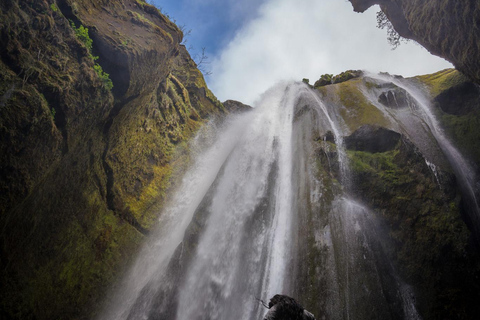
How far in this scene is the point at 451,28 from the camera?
25.8ft

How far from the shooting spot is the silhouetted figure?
322 cm

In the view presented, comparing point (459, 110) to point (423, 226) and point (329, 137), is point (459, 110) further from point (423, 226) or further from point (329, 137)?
point (423, 226)

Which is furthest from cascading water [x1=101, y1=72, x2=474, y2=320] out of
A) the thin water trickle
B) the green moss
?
the green moss

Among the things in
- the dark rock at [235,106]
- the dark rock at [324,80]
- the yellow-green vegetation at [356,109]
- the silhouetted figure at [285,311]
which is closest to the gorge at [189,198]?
the yellow-green vegetation at [356,109]

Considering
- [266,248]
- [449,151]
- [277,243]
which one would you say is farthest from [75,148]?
[449,151]

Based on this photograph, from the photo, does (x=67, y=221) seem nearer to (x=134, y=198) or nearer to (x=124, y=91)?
(x=134, y=198)

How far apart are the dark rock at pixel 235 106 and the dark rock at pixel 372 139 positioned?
13.5 m

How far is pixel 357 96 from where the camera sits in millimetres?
15734

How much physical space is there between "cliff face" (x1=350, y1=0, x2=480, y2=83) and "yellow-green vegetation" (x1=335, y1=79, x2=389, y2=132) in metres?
3.48

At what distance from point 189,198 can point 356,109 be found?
11069 millimetres

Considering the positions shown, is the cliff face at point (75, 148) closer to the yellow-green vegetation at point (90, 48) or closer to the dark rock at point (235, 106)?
the yellow-green vegetation at point (90, 48)

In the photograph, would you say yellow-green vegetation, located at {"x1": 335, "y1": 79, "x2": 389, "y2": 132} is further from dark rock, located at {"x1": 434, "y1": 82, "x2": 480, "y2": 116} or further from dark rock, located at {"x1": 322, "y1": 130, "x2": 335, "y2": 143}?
dark rock, located at {"x1": 434, "y1": 82, "x2": 480, "y2": 116}

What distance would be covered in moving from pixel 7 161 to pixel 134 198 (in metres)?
5.49

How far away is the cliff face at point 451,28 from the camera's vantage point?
6961 millimetres
